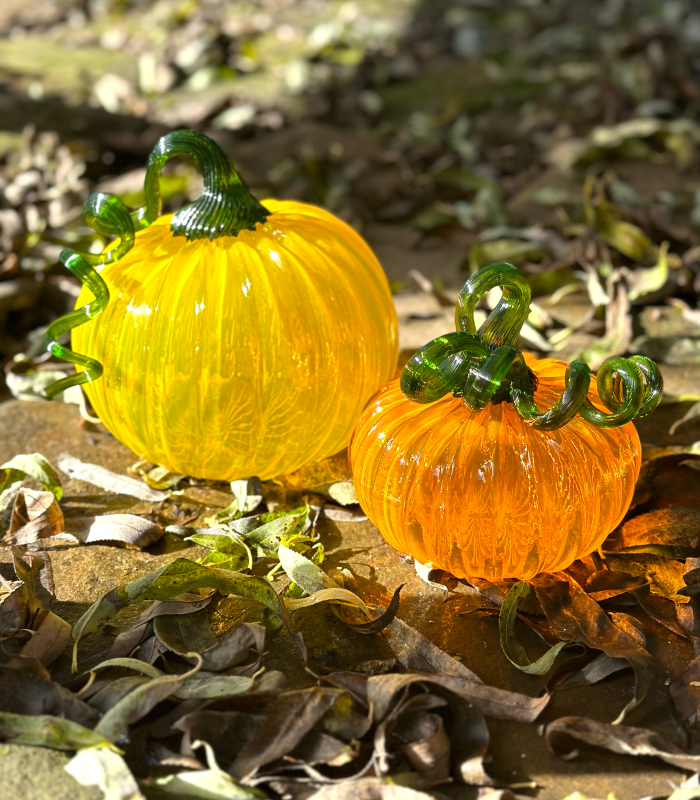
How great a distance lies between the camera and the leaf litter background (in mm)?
1387

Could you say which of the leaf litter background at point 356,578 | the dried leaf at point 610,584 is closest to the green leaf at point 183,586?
the leaf litter background at point 356,578

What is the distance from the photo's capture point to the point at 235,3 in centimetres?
621

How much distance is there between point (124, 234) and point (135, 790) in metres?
1.02

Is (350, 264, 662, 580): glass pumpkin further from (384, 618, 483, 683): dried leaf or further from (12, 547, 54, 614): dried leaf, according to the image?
(12, 547, 54, 614): dried leaf

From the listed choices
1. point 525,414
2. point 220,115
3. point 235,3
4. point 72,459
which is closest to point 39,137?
point 220,115

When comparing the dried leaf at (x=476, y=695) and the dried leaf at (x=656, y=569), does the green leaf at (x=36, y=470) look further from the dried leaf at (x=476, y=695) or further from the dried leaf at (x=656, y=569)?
the dried leaf at (x=656, y=569)

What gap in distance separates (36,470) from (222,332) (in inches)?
20.4

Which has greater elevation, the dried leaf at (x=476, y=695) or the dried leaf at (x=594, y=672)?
the dried leaf at (x=476, y=695)

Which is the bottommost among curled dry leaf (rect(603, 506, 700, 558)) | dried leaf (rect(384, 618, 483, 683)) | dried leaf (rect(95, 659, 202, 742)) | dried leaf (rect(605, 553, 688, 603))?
dried leaf (rect(605, 553, 688, 603))

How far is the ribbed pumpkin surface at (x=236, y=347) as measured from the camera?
1.81m

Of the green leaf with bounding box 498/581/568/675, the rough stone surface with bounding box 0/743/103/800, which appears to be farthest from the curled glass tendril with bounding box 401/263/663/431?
the rough stone surface with bounding box 0/743/103/800

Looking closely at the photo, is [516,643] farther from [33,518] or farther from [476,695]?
[33,518]

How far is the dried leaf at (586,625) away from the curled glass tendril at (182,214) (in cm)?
88

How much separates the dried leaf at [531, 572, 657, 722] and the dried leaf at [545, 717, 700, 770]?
37 millimetres
